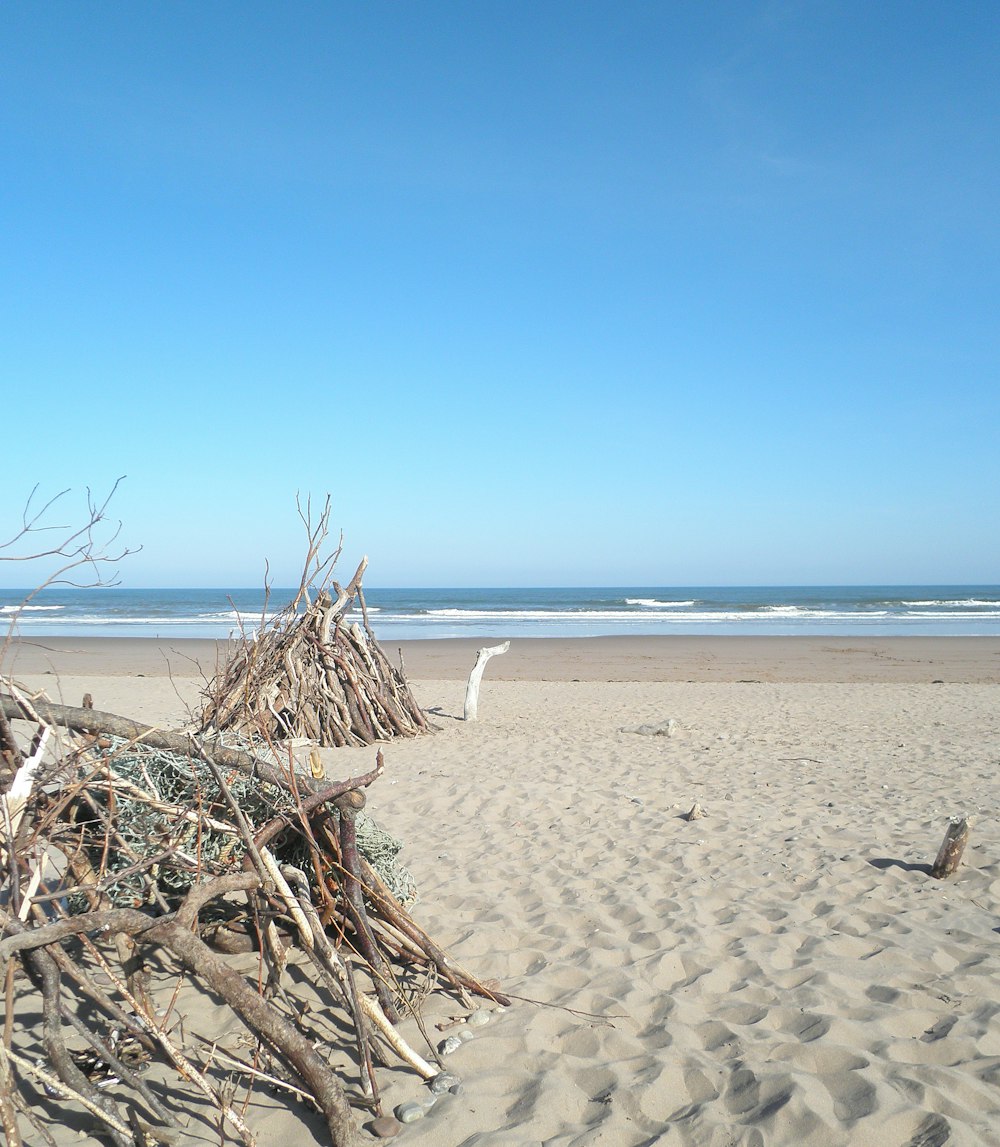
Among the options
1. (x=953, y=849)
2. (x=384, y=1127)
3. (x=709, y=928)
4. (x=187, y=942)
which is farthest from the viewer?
(x=953, y=849)

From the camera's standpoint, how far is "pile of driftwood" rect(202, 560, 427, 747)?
7381 mm

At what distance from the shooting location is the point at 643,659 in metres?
17.6

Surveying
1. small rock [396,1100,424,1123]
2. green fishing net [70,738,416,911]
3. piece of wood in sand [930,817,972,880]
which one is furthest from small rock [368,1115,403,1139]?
piece of wood in sand [930,817,972,880]

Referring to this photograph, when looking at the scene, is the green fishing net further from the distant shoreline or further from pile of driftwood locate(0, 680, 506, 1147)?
the distant shoreline

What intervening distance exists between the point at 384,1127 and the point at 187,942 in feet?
2.44

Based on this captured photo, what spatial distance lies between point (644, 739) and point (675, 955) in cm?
493

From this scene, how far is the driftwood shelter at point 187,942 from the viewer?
204 cm

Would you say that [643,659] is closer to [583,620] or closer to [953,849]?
[583,620]

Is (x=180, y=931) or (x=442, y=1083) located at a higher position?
(x=180, y=931)

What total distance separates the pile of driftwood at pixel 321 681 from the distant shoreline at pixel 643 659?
5695 mm

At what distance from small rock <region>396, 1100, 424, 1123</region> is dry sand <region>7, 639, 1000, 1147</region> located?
0.03 metres

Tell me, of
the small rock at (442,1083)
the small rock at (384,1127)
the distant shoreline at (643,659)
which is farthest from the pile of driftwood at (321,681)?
the distant shoreline at (643,659)

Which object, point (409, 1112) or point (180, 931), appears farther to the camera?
point (409, 1112)

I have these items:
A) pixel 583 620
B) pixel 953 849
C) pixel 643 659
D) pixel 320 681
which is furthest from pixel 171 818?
pixel 583 620
